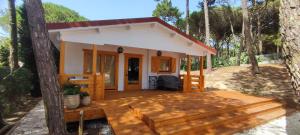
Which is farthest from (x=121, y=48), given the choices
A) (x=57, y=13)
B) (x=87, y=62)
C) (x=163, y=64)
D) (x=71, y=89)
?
(x=57, y=13)

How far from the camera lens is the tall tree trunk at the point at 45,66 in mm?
3795

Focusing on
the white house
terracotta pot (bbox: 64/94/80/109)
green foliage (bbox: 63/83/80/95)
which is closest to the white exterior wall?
the white house

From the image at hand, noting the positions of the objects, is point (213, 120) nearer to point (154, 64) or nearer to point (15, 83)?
point (154, 64)

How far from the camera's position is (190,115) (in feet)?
16.6

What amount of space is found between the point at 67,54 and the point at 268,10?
23437 mm

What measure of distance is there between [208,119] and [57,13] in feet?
111

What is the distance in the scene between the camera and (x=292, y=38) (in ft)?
6.44

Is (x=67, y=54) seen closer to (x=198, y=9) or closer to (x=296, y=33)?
(x=296, y=33)

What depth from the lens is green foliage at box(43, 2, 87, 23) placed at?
3201 cm

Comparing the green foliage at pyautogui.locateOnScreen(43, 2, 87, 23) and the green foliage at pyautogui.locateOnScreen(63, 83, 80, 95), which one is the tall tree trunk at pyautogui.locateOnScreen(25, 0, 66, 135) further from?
the green foliage at pyautogui.locateOnScreen(43, 2, 87, 23)

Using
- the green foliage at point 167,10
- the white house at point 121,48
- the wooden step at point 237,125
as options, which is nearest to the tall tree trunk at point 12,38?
the white house at point 121,48

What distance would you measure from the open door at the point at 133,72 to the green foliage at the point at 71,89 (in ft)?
11.7

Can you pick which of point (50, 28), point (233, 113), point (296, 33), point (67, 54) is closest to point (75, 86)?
point (50, 28)

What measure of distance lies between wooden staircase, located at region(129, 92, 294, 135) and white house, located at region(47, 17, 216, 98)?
2787 mm
